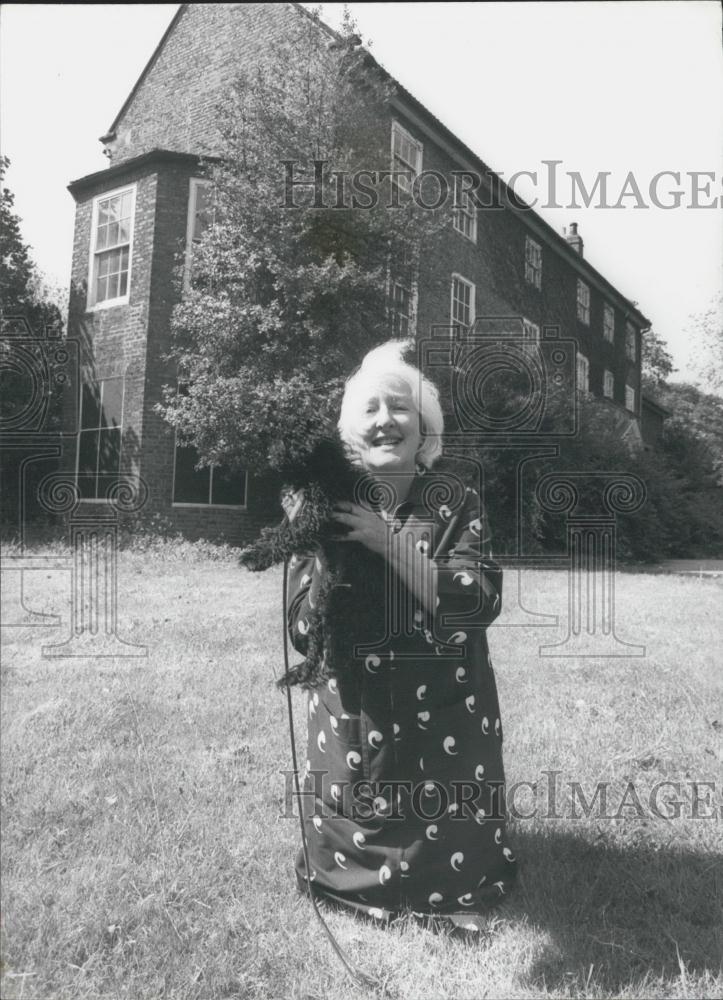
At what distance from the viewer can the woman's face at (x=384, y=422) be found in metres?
1.85

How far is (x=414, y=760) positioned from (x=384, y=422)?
0.96 m

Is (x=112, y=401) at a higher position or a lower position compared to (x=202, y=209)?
lower

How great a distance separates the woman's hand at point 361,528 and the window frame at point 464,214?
1160 millimetres

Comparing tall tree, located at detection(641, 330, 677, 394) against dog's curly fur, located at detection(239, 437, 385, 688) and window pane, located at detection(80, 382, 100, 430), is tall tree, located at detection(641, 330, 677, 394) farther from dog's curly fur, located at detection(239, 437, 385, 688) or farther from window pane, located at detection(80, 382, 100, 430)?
window pane, located at detection(80, 382, 100, 430)

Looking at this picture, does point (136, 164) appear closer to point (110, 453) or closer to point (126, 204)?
point (126, 204)

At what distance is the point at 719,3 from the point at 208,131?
157 centimetres

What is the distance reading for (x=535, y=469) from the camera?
2324mm

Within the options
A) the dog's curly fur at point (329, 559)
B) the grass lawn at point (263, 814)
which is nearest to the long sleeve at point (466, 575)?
the dog's curly fur at point (329, 559)

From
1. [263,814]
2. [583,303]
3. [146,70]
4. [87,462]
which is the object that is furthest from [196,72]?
[263,814]

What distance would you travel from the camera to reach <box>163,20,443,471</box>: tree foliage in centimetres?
205

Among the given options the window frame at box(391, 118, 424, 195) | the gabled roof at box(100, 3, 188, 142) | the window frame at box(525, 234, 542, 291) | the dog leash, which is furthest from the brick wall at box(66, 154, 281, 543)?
the window frame at box(525, 234, 542, 291)

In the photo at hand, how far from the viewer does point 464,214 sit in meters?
2.29

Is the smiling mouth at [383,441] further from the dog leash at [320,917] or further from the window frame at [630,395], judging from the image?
the window frame at [630,395]

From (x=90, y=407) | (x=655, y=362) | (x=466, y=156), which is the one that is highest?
(x=466, y=156)
